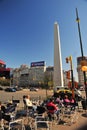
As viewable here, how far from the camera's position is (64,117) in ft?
34.9

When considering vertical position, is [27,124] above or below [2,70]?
below

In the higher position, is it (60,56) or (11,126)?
(60,56)

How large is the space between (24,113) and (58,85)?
68.8ft

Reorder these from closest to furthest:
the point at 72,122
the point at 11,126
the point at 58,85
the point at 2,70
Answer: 1. the point at 11,126
2. the point at 72,122
3. the point at 58,85
4. the point at 2,70

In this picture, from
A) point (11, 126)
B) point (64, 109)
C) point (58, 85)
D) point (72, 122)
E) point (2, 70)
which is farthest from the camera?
point (2, 70)

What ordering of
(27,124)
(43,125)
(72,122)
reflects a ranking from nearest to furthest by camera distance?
(43,125) < (27,124) < (72,122)

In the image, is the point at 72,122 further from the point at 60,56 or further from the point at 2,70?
the point at 2,70

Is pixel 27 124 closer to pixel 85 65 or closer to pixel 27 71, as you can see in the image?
pixel 85 65

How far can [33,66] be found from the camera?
156m

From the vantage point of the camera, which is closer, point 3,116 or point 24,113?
point 3,116

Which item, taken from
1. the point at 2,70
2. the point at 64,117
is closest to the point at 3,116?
the point at 64,117

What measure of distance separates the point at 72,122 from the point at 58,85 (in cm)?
2210

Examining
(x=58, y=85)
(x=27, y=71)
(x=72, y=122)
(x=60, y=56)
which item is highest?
(x=27, y=71)

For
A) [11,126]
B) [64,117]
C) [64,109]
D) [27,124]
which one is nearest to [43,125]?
[27,124]
